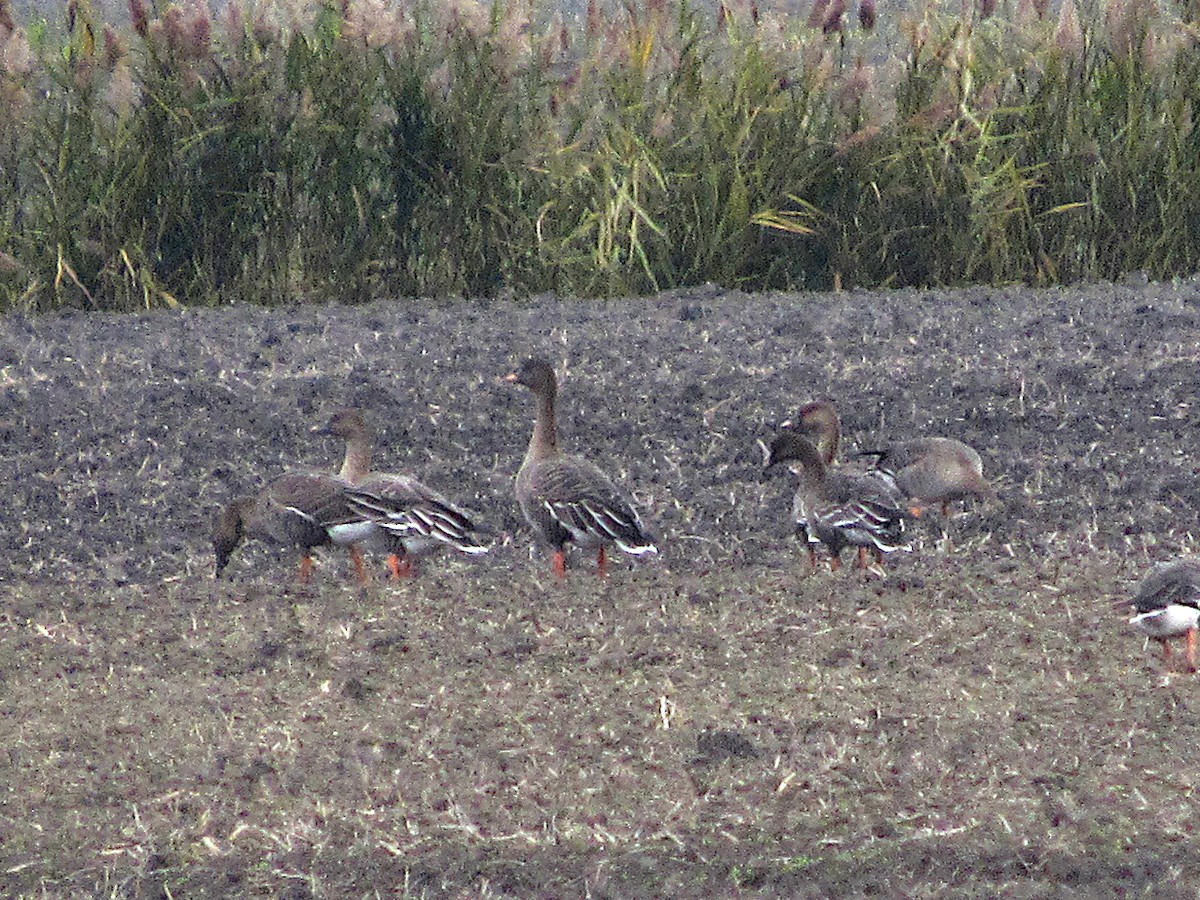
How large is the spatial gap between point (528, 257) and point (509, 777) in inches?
237

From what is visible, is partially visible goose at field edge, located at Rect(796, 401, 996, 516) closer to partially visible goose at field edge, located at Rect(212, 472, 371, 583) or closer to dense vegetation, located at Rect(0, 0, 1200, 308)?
partially visible goose at field edge, located at Rect(212, 472, 371, 583)

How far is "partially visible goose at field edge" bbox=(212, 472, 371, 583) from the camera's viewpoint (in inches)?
258

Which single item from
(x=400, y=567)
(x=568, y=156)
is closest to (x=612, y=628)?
(x=400, y=567)

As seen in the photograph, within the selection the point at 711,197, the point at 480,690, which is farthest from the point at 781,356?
the point at 480,690

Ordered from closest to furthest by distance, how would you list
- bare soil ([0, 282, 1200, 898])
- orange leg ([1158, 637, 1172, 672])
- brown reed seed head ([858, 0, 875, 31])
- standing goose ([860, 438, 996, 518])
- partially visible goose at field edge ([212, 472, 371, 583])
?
bare soil ([0, 282, 1200, 898]) → orange leg ([1158, 637, 1172, 672]) → partially visible goose at field edge ([212, 472, 371, 583]) → standing goose ([860, 438, 996, 518]) → brown reed seed head ([858, 0, 875, 31])

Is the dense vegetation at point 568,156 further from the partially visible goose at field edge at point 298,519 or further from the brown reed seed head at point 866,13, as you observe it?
the partially visible goose at field edge at point 298,519

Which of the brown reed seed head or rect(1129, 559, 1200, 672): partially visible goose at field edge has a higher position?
the brown reed seed head

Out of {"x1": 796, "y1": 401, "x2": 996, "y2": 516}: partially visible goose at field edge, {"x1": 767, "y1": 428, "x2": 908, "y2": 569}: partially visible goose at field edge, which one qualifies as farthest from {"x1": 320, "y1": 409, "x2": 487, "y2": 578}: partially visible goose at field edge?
{"x1": 796, "y1": 401, "x2": 996, "y2": 516}: partially visible goose at field edge

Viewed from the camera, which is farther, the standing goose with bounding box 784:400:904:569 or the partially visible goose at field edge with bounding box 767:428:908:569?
the standing goose with bounding box 784:400:904:569

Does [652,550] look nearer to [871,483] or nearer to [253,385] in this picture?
[871,483]

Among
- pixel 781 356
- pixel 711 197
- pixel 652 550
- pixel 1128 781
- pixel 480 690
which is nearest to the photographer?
pixel 1128 781

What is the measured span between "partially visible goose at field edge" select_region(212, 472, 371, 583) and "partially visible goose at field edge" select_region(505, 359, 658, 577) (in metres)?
0.53

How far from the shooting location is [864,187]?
10.5 meters

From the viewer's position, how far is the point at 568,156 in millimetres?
10609
